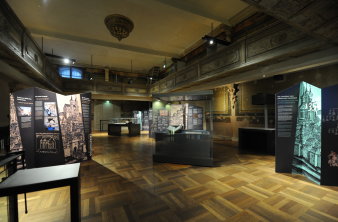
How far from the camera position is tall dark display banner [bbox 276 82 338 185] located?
8.13 feet

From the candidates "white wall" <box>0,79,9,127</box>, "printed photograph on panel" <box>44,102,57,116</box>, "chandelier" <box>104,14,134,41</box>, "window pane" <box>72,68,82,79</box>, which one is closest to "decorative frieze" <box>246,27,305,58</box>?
"chandelier" <box>104,14,134,41</box>

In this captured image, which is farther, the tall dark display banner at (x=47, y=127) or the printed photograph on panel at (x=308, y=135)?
the tall dark display banner at (x=47, y=127)

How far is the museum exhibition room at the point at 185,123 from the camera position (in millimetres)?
1807

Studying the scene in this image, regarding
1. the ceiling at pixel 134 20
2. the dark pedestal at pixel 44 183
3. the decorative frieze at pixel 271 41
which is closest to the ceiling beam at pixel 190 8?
the ceiling at pixel 134 20

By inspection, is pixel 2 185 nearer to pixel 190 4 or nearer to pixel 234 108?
pixel 190 4

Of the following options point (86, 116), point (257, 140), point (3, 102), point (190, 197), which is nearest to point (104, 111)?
point (3, 102)

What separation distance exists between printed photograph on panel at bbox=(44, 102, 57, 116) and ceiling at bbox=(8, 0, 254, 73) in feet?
10.1

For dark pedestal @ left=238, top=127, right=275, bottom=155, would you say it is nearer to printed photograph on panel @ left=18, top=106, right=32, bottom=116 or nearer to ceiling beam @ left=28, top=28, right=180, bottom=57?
ceiling beam @ left=28, top=28, right=180, bottom=57

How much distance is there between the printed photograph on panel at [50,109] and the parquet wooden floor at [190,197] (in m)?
1.54

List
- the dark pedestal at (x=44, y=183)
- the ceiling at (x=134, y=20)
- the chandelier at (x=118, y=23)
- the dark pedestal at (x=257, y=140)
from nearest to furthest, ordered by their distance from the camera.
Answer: the dark pedestal at (x=44, y=183) < the ceiling at (x=134, y=20) < the chandelier at (x=118, y=23) < the dark pedestal at (x=257, y=140)

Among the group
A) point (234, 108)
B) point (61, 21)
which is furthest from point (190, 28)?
point (61, 21)

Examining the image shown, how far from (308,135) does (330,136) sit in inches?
15.3

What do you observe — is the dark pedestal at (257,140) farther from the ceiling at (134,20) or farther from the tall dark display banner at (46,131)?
the tall dark display banner at (46,131)

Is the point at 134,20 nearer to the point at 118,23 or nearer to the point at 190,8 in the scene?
the point at 118,23
